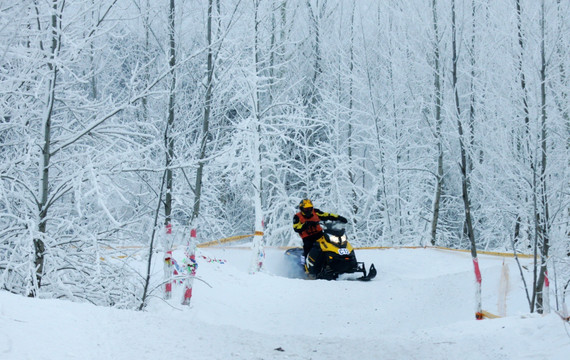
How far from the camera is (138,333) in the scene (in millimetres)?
5195

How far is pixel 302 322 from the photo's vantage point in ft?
33.3

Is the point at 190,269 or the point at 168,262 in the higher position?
the point at 168,262

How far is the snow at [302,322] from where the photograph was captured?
4672 millimetres

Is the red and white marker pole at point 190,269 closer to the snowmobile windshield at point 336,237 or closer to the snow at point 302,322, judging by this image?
the snow at point 302,322

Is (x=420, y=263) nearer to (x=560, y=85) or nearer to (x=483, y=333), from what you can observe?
(x=560, y=85)

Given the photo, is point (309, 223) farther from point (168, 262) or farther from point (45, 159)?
point (45, 159)

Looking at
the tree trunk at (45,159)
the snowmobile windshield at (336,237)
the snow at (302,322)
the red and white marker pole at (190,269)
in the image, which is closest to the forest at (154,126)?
the tree trunk at (45,159)

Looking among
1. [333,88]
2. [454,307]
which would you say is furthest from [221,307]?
[333,88]

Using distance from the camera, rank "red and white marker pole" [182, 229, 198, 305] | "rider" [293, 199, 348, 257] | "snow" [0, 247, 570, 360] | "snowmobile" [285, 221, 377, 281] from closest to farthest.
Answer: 1. "snow" [0, 247, 570, 360]
2. "red and white marker pole" [182, 229, 198, 305]
3. "snowmobile" [285, 221, 377, 281]
4. "rider" [293, 199, 348, 257]

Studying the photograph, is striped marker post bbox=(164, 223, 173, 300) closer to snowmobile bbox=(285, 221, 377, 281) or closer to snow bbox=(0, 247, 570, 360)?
snow bbox=(0, 247, 570, 360)

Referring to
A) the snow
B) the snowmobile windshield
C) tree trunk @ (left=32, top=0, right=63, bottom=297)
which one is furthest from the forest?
the snowmobile windshield

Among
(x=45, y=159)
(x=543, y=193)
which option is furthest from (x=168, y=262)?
(x=543, y=193)

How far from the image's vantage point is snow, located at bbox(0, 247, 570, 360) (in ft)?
15.3

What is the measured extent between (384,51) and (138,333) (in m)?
Answer: 18.0
